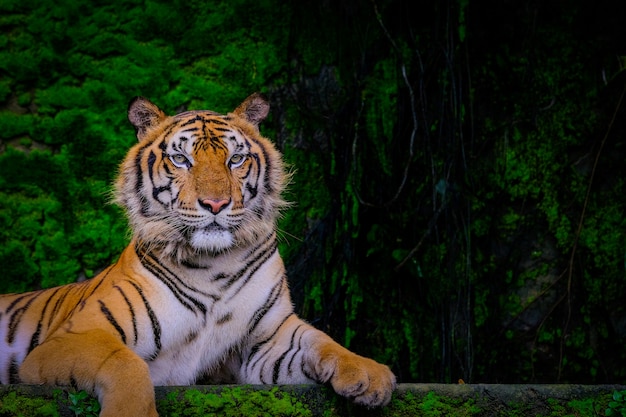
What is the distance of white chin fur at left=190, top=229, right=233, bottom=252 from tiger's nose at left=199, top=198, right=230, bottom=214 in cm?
9

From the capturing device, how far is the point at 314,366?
2.77m

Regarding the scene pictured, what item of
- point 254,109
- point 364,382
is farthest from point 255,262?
point 364,382

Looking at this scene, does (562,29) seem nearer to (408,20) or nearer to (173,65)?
(408,20)

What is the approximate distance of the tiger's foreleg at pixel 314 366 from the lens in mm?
2469

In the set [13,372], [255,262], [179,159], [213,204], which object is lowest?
[13,372]

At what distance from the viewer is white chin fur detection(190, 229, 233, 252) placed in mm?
2850

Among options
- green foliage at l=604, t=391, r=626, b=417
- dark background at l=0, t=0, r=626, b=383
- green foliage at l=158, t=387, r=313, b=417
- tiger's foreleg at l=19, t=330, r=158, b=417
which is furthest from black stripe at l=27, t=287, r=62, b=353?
green foliage at l=604, t=391, r=626, b=417

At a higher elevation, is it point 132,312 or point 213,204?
point 213,204

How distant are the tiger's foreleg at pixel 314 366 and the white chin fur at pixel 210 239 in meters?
0.43

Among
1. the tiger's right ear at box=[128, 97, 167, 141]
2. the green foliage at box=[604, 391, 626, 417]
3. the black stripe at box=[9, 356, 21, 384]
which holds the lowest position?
the black stripe at box=[9, 356, 21, 384]

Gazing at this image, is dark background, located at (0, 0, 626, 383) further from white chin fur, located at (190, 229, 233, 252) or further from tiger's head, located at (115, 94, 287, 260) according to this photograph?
white chin fur, located at (190, 229, 233, 252)

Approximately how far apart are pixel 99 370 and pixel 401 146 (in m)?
2.67

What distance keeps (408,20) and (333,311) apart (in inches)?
68.4

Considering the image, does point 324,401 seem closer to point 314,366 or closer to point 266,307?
point 314,366
